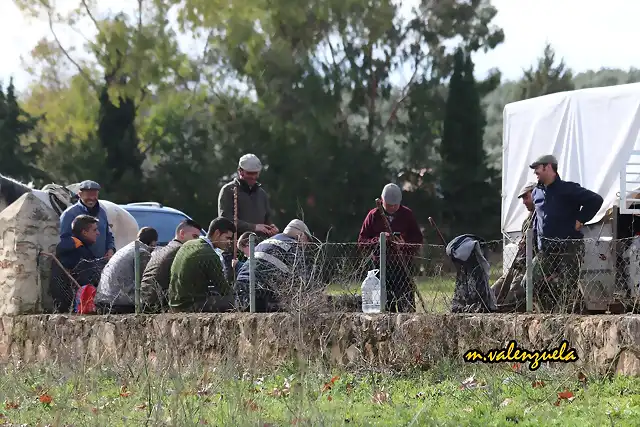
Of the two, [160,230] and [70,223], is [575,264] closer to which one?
[70,223]

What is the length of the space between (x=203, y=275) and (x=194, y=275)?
0.11 meters

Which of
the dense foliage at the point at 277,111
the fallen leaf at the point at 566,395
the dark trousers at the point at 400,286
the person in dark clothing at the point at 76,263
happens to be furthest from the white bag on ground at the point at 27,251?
the dense foliage at the point at 277,111

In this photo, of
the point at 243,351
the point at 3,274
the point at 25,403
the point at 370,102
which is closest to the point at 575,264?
the point at 243,351

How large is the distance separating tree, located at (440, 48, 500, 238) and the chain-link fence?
23.2 meters

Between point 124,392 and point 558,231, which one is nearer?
point 124,392

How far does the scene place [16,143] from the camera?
3775 centimetres

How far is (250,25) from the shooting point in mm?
41312

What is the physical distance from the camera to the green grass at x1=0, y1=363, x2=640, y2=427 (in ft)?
26.7

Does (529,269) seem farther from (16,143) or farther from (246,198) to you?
(16,143)

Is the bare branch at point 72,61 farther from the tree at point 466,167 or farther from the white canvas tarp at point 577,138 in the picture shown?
the white canvas tarp at point 577,138

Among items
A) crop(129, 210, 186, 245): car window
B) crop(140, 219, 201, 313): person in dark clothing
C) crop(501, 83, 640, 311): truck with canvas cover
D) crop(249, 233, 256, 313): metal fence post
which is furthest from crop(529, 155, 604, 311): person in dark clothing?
crop(129, 210, 186, 245): car window

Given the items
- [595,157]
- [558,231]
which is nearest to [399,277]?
[558,231]

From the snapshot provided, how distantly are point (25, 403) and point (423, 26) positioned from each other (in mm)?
33667

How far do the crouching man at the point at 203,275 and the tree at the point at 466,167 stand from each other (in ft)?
76.1
